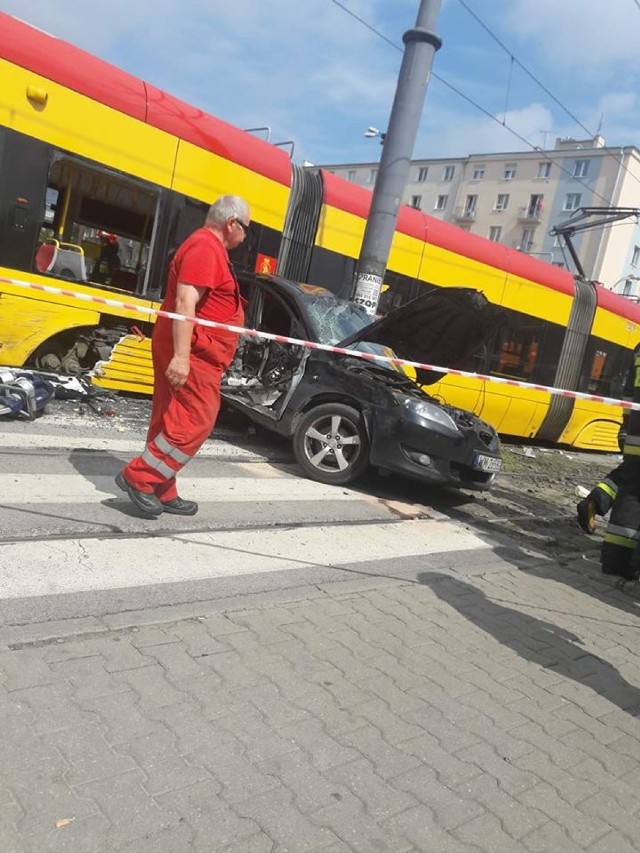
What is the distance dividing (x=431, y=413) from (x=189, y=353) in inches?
105

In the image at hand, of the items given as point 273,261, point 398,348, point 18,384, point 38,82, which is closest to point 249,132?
point 273,261

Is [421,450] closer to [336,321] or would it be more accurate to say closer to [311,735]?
[336,321]

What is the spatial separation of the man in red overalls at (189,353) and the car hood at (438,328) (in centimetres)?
220

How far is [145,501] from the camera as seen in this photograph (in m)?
4.32

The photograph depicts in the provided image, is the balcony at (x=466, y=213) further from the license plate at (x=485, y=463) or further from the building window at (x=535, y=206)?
the license plate at (x=485, y=463)

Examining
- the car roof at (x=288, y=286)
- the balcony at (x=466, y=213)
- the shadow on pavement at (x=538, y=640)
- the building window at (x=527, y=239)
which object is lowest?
the shadow on pavement at (x=538, y=640)

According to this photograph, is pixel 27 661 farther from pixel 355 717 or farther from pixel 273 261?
pixel 273 261

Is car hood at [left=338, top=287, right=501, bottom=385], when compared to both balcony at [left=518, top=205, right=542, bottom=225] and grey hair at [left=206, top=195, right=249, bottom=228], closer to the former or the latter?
grey hair at [left=206, top=195, right=249, bottom=228]

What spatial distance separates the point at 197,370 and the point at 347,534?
5.35 ft

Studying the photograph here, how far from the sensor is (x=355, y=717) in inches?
105

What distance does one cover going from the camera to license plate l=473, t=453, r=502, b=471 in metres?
6.15

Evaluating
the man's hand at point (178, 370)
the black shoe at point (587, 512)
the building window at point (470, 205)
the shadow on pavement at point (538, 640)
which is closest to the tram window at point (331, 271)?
the black shoe at point (587, 512)

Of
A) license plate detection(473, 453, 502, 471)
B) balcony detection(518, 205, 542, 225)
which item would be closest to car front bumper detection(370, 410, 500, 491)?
license plate detection(473, 453, 502, 471)

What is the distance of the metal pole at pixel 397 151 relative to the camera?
831cm
